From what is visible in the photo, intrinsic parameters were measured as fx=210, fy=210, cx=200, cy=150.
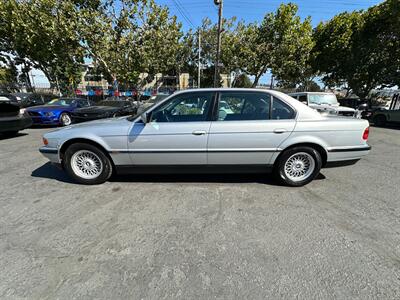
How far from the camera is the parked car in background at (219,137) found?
322cm

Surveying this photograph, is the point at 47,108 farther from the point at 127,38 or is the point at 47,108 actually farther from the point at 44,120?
the point at 127,38

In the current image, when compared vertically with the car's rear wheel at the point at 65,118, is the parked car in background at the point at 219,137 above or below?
above

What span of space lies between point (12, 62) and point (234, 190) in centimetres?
3068

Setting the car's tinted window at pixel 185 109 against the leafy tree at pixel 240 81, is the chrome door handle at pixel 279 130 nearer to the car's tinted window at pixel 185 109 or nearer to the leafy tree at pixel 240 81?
the car's tinted window at pixel 185 109

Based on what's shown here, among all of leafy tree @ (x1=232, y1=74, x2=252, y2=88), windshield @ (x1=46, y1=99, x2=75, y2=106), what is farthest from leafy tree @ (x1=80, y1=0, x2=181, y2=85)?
leafy tree @ (x1=232, y1=74, x2=252, y2=88)

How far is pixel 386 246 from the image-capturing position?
7.32 feet

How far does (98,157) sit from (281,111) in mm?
3060

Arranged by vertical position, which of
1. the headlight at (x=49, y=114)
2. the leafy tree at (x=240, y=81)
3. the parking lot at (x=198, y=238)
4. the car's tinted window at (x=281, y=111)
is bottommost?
the parking lot at (x=198, y=238)

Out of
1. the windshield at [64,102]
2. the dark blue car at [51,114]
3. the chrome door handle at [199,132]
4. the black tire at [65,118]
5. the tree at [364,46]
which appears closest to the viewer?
the chrome door handle at [199,132]

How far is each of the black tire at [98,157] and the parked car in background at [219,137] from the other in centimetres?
2

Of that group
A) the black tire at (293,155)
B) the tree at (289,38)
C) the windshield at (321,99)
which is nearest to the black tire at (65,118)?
the black tire at (293,155)

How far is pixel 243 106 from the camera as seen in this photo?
335cm

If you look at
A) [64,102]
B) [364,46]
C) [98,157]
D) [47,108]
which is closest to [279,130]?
[98,157]

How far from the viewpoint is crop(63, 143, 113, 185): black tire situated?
3.43 m
